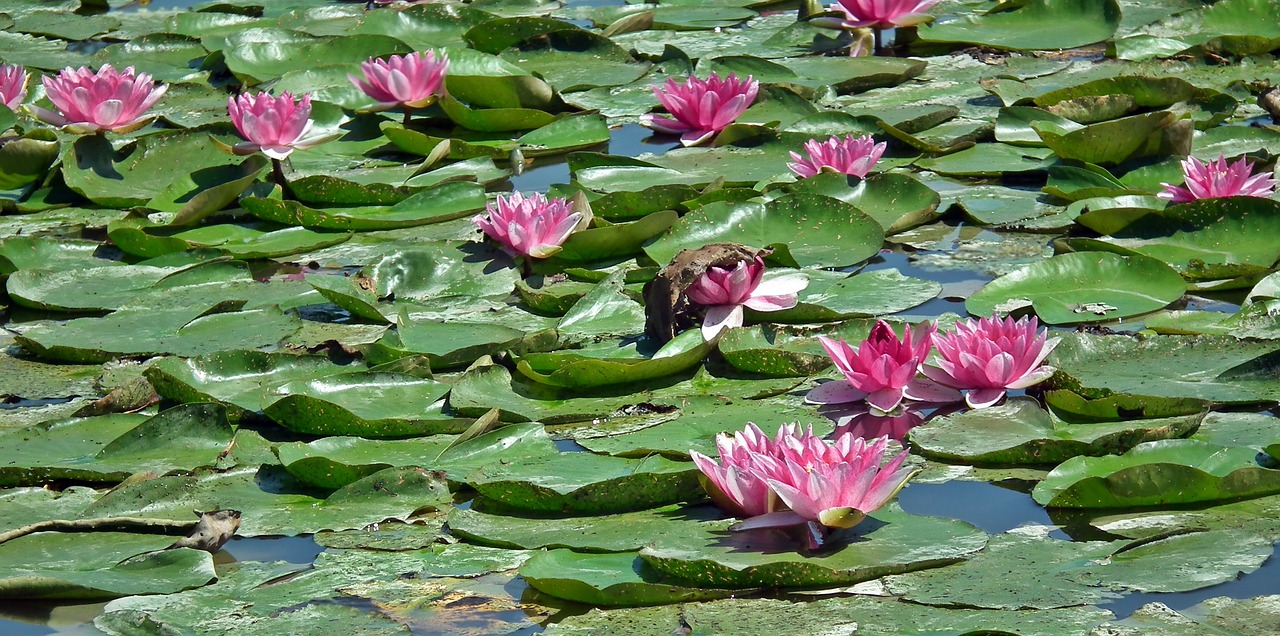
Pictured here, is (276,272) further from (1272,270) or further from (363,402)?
(1272,270)

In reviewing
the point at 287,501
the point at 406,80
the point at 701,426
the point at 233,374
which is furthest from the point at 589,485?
the point at 406,80

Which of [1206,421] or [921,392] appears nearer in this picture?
[1206,421]

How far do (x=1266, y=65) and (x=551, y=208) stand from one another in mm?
3279

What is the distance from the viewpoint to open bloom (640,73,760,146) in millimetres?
4871

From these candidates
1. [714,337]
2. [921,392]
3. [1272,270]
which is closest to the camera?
[921,392]

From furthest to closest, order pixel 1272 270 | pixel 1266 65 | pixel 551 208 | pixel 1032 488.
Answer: pixel 1266 65, pixel 551 208, pixel 1272 270, pixel 1032 488

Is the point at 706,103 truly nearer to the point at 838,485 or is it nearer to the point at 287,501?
the point at 287,501

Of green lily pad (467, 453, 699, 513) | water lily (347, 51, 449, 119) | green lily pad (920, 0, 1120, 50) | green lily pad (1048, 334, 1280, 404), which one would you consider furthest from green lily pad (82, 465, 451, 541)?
green lily pad (920, 0, 1120, 50)

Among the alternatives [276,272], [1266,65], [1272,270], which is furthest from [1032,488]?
[1266,65]

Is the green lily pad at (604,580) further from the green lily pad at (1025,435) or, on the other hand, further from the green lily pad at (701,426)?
the green lily pad at (1025,435)

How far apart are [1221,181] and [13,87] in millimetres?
4479

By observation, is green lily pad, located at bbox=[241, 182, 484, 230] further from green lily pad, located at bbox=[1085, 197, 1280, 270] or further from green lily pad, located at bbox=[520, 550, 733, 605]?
green lily pad, located at bbox=[520, 550, 733, 605]

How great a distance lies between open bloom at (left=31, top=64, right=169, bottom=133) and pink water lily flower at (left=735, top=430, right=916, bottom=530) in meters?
3.53

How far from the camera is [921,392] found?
298 centimetres
